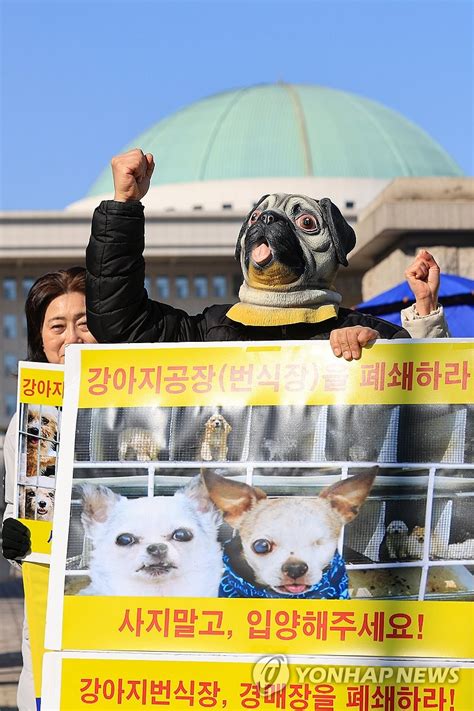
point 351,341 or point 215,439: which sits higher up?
point 351,341

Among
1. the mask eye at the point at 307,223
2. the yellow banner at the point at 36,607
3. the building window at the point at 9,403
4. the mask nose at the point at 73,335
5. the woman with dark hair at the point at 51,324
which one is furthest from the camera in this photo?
the building window at the point at 9,403

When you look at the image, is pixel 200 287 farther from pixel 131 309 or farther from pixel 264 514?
pixel 264 514

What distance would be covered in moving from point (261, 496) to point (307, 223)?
88 centimetres

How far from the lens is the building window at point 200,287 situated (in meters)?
58.4

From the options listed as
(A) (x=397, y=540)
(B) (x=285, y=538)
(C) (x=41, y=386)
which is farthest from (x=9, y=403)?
(A) (x=397, y=540)

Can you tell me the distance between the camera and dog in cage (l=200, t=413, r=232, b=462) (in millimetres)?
3281

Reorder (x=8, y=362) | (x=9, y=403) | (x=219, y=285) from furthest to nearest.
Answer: (x=8, y=362) < (x=9, y=403) < (x=219, y=285)

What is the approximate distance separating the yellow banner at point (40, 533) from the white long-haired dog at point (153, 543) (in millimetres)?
751

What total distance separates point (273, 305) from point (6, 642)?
737 cm

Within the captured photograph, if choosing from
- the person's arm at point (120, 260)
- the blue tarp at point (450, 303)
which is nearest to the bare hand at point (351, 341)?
the person's arm at point (120, 260)

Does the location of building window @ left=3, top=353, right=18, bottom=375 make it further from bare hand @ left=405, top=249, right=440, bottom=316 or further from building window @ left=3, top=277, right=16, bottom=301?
bare hand @ left=405, top=249, right=440, bottom=316

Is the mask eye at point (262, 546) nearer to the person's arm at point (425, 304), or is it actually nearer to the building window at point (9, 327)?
the person's arm at point (425, 304)

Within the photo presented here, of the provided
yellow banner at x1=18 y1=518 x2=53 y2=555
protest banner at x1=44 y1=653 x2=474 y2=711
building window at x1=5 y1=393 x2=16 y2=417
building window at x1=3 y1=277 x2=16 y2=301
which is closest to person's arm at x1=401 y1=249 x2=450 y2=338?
protest banner at x1=44 y1=653 x2=474 y2=711

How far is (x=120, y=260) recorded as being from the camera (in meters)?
3.56
